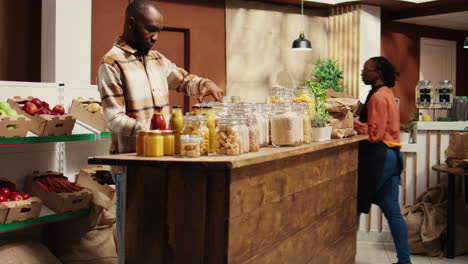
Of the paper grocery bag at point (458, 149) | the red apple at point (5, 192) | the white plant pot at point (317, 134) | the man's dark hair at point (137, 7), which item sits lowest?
the red apple at point (5, 192)

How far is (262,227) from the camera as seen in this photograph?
236 cm

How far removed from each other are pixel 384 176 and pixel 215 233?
237 cm

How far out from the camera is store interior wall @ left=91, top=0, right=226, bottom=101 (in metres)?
7.07

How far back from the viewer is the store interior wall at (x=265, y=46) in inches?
337

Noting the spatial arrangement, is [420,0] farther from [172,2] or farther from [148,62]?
[148,62]

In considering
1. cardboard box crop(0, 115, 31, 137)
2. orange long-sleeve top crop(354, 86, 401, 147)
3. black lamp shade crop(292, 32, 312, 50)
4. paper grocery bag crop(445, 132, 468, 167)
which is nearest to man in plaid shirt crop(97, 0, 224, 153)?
cardboard box crop(0, 115, 31, 137)

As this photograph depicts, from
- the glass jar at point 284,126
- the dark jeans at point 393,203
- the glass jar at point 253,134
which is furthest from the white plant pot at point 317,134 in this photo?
the dark jeans at point 393,203

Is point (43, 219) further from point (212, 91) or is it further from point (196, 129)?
point (196, 129)

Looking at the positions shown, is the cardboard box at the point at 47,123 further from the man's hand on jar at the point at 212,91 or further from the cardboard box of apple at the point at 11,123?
the man's hand on jar at the point at 212,91

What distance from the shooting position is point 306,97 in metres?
3.17

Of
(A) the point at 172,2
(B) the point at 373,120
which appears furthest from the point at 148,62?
(A) the point at 172,2

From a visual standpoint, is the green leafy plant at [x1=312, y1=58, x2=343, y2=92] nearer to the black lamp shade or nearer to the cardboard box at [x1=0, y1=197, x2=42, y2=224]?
the black lamp shade

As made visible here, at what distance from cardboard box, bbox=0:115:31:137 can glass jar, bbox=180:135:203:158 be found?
153cm

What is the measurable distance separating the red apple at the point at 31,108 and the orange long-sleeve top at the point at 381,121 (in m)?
2.19
